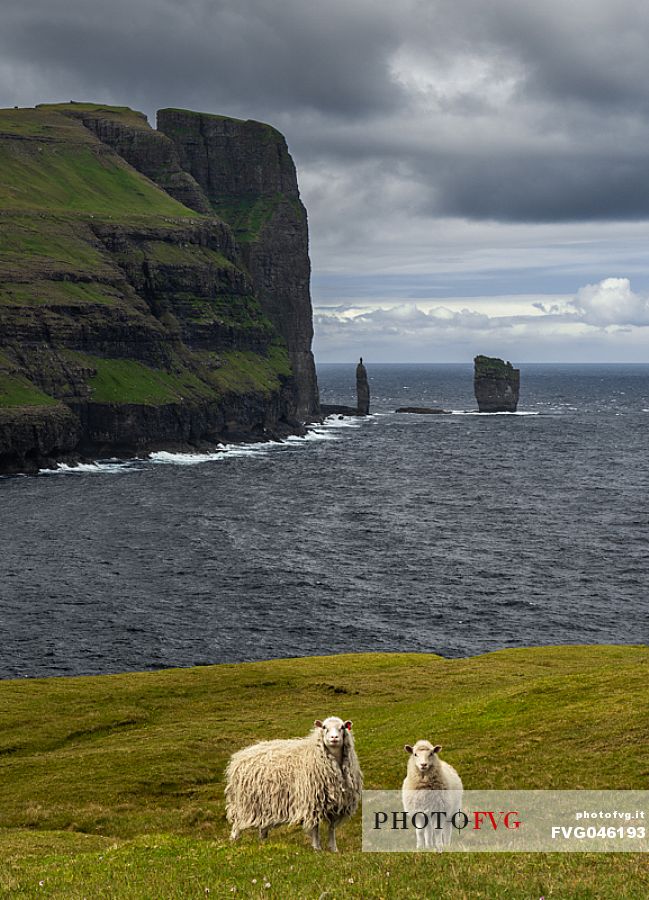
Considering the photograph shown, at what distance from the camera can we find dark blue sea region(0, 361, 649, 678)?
84375 mm

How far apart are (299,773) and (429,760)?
3718 mm

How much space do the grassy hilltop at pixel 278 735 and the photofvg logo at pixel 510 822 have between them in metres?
1.15

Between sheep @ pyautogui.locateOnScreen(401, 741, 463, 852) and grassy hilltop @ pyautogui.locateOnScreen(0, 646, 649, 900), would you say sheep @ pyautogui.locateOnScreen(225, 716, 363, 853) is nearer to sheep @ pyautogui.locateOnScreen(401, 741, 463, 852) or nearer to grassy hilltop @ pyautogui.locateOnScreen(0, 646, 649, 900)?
grassy hilltop @ pyautogui.locateOnScreen(0, 646, 649, 900)

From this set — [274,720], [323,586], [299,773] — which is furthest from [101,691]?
[323,586]

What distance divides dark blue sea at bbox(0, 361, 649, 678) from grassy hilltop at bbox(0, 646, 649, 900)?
16689mm

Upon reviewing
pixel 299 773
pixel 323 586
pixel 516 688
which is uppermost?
pixel 299 773

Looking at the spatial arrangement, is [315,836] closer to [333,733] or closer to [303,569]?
[333,733]

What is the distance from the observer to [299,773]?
24.6 m

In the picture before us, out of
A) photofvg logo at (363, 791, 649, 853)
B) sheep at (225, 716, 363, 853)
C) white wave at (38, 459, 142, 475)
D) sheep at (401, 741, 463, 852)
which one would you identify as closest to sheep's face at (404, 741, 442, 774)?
sheep at (401, 741, 463, 852)

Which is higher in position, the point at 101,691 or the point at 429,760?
the point at 429,760

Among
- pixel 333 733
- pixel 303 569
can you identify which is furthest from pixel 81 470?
pixel 333 733

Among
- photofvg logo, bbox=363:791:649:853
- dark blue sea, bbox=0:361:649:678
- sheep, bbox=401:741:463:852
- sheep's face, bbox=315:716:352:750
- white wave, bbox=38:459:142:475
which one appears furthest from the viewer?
white wave, bbox=38:459:142:475

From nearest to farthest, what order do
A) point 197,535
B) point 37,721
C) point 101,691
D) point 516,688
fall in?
point 516,688
point 37,721
point 101,691
point 197,535

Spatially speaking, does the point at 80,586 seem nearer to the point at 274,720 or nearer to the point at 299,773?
the point at 274,720
